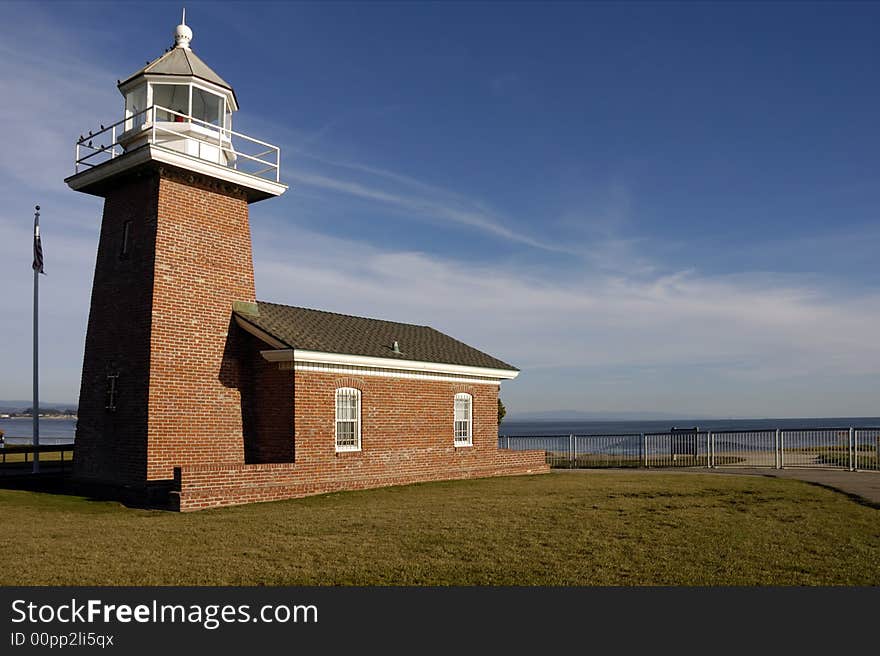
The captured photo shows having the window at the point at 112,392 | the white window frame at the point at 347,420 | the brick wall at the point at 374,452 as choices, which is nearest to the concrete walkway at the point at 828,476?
the brick wall at the point at 374,452

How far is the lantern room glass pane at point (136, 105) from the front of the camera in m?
18.2

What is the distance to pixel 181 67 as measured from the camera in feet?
59.8

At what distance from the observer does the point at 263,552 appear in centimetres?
988

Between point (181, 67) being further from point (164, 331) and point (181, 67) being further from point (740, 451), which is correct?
point (740, 451)

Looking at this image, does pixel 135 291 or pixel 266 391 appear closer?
pixel 135 291

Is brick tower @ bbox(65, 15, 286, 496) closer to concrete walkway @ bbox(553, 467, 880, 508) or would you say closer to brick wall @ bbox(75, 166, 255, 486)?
brick wall @ bbox(75, 166, 255, 486)

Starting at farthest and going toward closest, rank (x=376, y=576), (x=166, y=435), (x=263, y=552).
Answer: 1. (x=166, y=435)
2. (x=263, y=552)
3. (x=376, y=576)

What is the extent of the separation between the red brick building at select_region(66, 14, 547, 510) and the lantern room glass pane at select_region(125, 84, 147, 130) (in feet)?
0.11

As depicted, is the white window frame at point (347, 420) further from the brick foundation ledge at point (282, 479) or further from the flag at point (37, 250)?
the flag at point (37, 250)

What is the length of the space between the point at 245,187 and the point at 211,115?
2167 millimetres

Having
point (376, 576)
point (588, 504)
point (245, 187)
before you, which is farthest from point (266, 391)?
point (376, 576)

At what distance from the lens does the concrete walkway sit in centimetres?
1642

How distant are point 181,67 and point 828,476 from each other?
19.2 metres

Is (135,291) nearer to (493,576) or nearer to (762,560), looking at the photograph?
(493,576)
